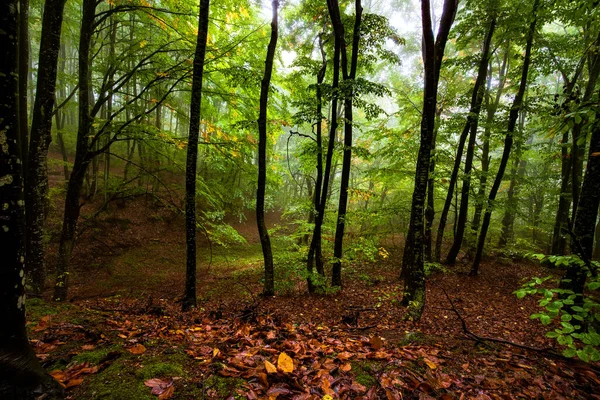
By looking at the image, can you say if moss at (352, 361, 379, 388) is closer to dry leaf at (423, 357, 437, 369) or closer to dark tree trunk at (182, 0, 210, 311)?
dry leaf at (423, 357, 437, 369)

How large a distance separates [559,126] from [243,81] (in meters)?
6.77

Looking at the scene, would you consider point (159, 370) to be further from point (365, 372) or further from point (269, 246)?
point (269, 246)

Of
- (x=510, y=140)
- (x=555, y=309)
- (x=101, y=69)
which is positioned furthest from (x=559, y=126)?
(x=101, y=69)

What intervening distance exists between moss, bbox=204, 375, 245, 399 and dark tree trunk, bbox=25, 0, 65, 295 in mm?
6490

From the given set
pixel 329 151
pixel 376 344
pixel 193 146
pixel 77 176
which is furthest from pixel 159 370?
pixel 329 151

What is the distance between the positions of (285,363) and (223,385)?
656 mm

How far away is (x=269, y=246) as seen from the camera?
8.74m

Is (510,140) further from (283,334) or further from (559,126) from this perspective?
(283,334)

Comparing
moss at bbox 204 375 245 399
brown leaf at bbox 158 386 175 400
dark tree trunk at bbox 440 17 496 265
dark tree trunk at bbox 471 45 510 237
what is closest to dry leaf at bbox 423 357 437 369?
moss at bbox 204 375 245 399

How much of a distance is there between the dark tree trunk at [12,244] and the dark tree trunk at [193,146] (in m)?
4.05

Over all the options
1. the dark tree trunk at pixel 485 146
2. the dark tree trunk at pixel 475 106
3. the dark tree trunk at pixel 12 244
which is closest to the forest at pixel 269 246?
the dark tree trunk at pixel 12 244

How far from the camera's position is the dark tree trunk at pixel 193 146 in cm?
589

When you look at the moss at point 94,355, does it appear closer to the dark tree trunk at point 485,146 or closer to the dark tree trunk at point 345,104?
the dark tree trunk at point 345,104

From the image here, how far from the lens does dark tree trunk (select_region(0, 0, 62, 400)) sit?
1814mm
